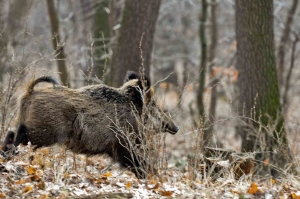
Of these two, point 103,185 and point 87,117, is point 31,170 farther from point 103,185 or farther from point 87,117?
point 87,117

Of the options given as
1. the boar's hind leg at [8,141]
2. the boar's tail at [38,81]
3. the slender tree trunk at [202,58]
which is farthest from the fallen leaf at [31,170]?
the slender tree trunk at [202,58]

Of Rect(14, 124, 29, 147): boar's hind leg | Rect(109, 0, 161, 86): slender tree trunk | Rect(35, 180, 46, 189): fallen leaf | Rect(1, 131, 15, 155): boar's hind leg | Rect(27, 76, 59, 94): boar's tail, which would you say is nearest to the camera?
Rect(35, 180, 46, 189): fallen leaf

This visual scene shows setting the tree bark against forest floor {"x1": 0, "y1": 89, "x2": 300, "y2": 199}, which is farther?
the tree bark

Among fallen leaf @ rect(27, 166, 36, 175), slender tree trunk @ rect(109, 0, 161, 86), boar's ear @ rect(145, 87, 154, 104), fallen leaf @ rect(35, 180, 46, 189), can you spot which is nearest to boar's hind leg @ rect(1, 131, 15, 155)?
fallen leaf @ rect(27, 166, 36, 175)

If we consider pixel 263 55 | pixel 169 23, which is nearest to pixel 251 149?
pixel 263 55

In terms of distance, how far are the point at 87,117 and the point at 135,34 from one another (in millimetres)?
3779

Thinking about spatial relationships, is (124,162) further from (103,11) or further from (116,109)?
(103,11)

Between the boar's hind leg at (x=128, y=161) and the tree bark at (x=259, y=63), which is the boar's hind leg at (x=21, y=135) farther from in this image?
the tree bark at (x=259, y=63)

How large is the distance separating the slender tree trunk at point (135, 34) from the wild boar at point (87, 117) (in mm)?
2674

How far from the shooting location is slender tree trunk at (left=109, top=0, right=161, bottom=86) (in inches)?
457

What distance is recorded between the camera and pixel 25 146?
8625 millimetres

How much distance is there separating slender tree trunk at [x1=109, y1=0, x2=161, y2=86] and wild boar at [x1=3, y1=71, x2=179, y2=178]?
105 inches

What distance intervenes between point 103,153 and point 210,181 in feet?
6.14

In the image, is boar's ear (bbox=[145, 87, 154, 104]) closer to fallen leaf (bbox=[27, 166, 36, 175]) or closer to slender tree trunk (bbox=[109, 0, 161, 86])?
fallen leaf (bbox=[27, 166, 36, 175])
